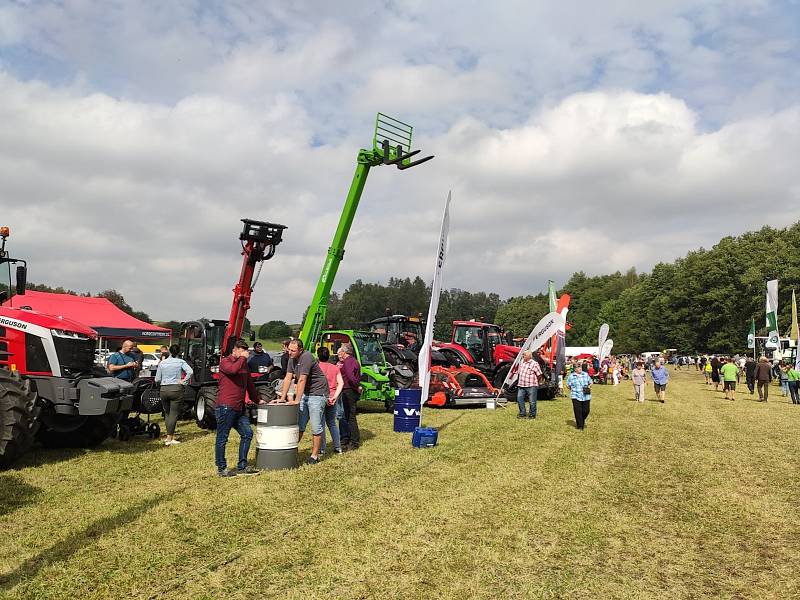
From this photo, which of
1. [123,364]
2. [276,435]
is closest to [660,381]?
[276,435]

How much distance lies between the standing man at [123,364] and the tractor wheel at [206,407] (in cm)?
128

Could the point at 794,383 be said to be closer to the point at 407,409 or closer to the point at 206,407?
the point at 407,409

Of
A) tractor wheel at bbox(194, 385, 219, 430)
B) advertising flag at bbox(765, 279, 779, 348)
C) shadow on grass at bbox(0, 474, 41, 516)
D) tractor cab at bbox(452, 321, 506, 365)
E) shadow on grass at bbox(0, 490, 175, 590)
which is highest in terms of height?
advertising flag at bbox(765, 279, 779, 348)

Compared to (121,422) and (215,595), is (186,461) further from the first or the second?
(215,595)

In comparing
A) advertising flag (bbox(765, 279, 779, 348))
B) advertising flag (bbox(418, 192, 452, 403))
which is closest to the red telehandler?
advertising flag (bbox(418, 192, 452, 403))

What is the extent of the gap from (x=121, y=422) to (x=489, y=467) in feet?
20.8

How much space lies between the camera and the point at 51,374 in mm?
8203

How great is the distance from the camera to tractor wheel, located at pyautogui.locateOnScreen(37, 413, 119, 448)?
862 cm

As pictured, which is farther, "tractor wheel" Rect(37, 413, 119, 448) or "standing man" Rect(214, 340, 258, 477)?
"tractor wheel" Rect(37, 413, 119, 448)

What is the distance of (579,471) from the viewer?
782 cm

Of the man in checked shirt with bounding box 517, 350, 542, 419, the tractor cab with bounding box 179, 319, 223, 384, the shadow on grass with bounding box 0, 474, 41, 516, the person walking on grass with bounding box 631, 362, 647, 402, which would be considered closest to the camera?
the shadow on grass with bounding box 0, 474, 41, 516

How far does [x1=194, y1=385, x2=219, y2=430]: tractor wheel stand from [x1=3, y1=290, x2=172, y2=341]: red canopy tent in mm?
12960

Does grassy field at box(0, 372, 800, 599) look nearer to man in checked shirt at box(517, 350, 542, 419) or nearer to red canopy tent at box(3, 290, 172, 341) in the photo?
man in checked shirt at box(517, 350, 542, 419)

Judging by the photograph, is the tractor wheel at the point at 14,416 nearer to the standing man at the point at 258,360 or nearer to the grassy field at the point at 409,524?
the grassy field at the point at 409,524
